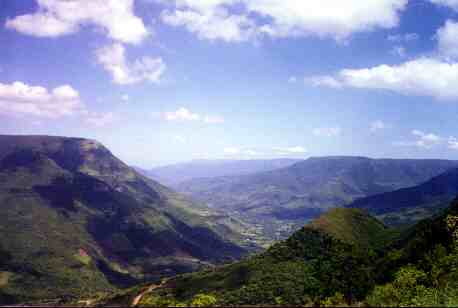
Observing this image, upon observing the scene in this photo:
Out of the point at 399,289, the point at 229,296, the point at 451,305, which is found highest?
the point at 451,305

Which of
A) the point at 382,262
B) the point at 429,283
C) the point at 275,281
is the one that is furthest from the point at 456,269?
the point at 275,281

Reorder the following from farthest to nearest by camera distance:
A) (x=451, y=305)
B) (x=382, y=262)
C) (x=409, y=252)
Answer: (x=382, y=262) < (x=409, y=252) < (x=451, y=305)

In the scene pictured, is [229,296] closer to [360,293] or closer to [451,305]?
[360,293]

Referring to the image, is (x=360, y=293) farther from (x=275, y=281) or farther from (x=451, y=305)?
(x=451, y=305)

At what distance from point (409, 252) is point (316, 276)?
150 feet

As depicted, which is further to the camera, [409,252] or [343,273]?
[343,273]

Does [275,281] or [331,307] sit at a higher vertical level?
[331,307]

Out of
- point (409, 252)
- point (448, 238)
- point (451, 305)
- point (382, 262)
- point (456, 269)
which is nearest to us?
point (451, 305)

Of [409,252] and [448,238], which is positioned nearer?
[448,238]

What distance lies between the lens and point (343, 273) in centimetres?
18912

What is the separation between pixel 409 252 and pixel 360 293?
2983 centimetres

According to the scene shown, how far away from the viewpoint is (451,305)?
286 feet

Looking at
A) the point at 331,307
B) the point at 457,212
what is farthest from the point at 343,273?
the point at 331,307

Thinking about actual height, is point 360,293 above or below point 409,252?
below
